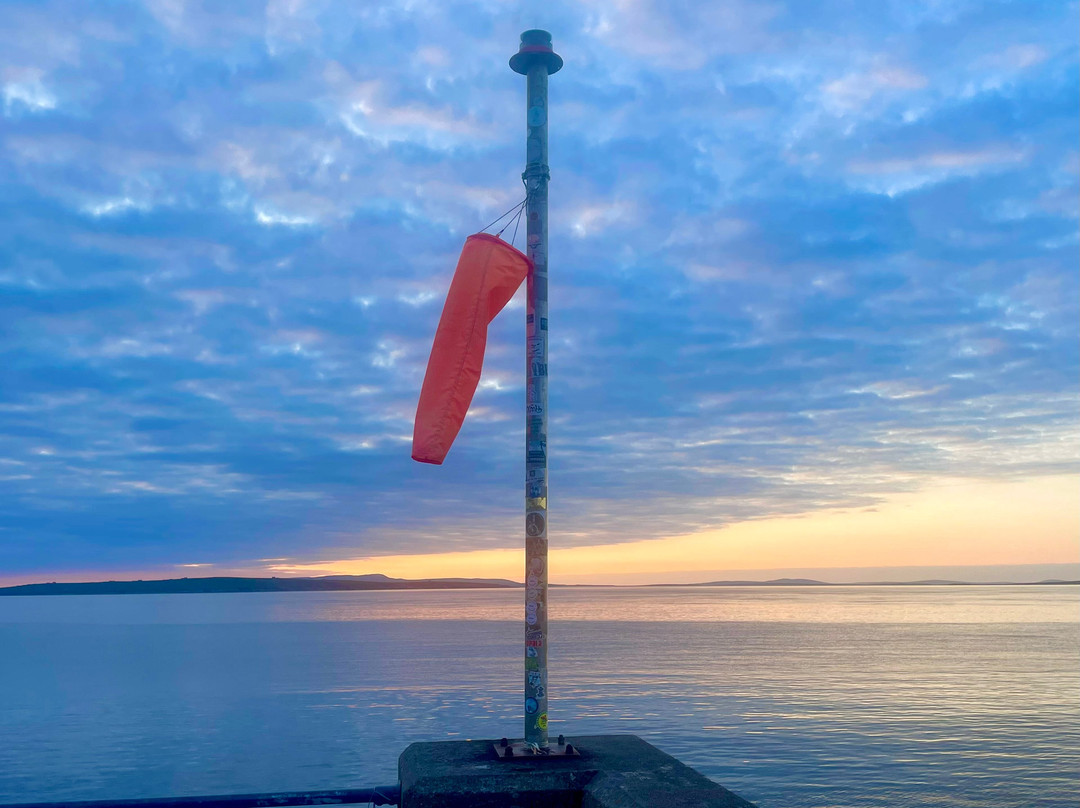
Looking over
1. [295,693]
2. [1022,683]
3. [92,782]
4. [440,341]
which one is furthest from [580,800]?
[1022,683]

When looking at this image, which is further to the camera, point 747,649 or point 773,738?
point 747,649

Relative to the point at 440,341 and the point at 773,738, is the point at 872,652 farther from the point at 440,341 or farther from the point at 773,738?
the point at 440,341

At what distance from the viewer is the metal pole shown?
28.8ft

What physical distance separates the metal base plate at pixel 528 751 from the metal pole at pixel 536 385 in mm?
98

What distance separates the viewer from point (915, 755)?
25.5 metres

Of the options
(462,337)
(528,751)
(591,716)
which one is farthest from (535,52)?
(591,716)

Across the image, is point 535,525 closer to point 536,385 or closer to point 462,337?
point 536,385

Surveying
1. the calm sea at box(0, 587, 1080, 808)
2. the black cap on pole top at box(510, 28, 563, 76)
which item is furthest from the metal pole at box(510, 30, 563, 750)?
the calm sea at box(0, 587, 1080, 808)

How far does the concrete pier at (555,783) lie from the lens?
722 cm

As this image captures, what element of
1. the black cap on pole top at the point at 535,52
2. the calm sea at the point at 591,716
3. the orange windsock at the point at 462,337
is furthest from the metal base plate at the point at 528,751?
the calm sea at the point at 591,716

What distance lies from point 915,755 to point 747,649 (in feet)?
154

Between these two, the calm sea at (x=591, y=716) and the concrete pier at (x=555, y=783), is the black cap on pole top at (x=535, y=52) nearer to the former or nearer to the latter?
the concrete pier at (x=555, y=783)

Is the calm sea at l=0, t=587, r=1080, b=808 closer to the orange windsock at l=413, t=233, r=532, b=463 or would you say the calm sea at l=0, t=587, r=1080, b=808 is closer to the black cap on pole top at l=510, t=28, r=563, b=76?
the orange windsock at l=413, t=233, r=532, b=463

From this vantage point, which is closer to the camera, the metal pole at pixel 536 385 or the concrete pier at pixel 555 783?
the concrete pier at pixel 555 783
